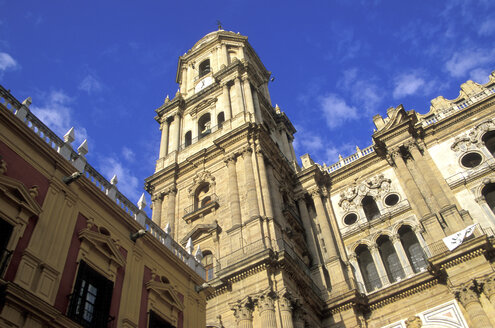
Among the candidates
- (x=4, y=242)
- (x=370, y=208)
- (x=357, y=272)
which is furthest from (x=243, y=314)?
(x=370, y=208)

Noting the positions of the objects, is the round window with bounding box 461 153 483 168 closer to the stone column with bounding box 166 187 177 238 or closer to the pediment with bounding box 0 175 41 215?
the stone column with bounding box 166 187 177 238

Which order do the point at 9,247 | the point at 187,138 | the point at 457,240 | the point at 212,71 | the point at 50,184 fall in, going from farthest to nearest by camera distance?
1. the point at 212,71
2. the point at 187,138
3. the point at 457,240
4. the point at 50,184
5. the point at 9,247

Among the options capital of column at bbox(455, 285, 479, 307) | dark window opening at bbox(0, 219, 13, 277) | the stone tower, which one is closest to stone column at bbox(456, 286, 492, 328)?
capital of column at bbox(455, 285, 479, 307)

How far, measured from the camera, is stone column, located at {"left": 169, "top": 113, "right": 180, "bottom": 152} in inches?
1401

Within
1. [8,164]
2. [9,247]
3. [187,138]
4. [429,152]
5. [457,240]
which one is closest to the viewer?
[9,247]

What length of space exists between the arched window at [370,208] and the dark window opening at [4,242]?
22803 mm

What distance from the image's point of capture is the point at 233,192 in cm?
2761

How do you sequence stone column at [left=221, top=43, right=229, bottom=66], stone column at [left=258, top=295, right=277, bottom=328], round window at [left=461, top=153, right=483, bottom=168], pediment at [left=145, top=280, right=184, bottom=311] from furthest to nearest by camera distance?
stone column at [left=221, top=43, right=229, bottom=66] → round window at [left=461, top=153, right=483, bottom=168] → stone column at [left=258, top=295, right=277, bottom=328] → pediment at [left=145, top=280, right=184, bottom=311]

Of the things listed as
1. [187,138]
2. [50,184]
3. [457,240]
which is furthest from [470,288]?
[187,138]

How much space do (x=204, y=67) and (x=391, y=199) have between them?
22.4 m

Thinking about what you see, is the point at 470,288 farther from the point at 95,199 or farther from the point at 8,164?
the point at 8,164

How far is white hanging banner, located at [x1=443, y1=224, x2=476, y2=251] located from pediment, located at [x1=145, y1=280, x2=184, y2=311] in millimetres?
14350

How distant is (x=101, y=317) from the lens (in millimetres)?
11914

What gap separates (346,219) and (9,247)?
22.9m
